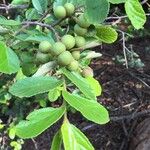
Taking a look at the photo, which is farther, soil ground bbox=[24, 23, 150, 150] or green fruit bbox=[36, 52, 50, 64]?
soil ground bbox=[24, 23, 150, 150]

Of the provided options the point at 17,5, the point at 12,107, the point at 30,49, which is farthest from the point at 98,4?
the point at 12,107

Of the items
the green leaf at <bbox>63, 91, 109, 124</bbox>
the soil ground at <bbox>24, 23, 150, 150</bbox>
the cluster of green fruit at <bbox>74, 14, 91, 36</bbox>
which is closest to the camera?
the green leaf at <bbox>63, 91, 109, 124</bbox>

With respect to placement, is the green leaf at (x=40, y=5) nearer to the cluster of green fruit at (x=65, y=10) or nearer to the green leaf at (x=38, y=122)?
the cluster of green fruit at (x=65, y=10)

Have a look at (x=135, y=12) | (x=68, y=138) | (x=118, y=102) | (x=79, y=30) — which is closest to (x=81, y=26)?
(x=79, y=30)

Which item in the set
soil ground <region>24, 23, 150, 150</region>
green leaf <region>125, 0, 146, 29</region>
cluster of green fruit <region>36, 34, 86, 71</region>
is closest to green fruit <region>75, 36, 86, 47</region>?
cluster of green fruit <region>36, 34, 86, 71</region>

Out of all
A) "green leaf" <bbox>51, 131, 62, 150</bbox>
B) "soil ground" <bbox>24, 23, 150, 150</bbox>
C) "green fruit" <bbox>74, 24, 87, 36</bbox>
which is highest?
"green fruit" <bbox>74, 24, 87, 36</bbox>

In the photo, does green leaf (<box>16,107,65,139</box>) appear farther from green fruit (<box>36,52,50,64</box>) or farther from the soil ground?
the soil ground

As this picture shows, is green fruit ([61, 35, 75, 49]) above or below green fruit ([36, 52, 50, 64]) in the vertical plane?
above
